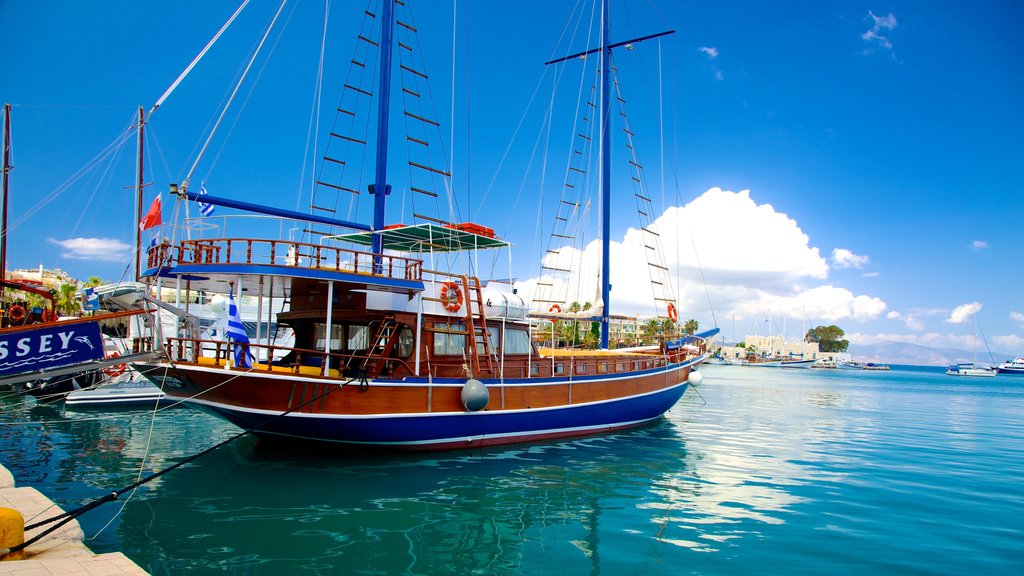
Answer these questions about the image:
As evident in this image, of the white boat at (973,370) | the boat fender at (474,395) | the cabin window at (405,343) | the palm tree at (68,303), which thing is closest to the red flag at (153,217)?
the cabin window at (405,343)

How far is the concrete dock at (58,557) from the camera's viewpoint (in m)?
5.56

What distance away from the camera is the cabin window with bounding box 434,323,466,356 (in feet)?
51.0

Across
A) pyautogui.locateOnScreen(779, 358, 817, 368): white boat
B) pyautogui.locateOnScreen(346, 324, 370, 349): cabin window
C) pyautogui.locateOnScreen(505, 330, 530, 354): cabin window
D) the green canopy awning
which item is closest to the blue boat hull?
pyautogui.locateOnScreen(505, 330, 530, 354): cabin window

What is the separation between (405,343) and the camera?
1505 centimetres

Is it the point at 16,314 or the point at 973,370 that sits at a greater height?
the point at 16,314

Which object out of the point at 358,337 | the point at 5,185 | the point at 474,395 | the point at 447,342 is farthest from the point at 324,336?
the point at 5,185

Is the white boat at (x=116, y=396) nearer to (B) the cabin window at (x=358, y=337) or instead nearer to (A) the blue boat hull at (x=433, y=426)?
(B) the cabin window at (x=358, y=337)

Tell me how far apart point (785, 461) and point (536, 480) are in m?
7.88

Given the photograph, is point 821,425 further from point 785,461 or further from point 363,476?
point 363,476

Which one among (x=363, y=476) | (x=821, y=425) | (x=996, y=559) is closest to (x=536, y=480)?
(x=363, y=476)

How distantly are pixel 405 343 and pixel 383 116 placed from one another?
26.7 feet

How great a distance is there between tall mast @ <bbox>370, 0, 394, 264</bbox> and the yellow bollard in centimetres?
1290

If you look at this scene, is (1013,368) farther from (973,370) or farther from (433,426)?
(433,426)

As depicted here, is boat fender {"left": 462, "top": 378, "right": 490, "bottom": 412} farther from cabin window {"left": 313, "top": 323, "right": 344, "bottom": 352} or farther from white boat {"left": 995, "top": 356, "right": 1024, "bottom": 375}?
white boat {"left": 995, "top": 356, "right": 1024, "bottom": 375}
